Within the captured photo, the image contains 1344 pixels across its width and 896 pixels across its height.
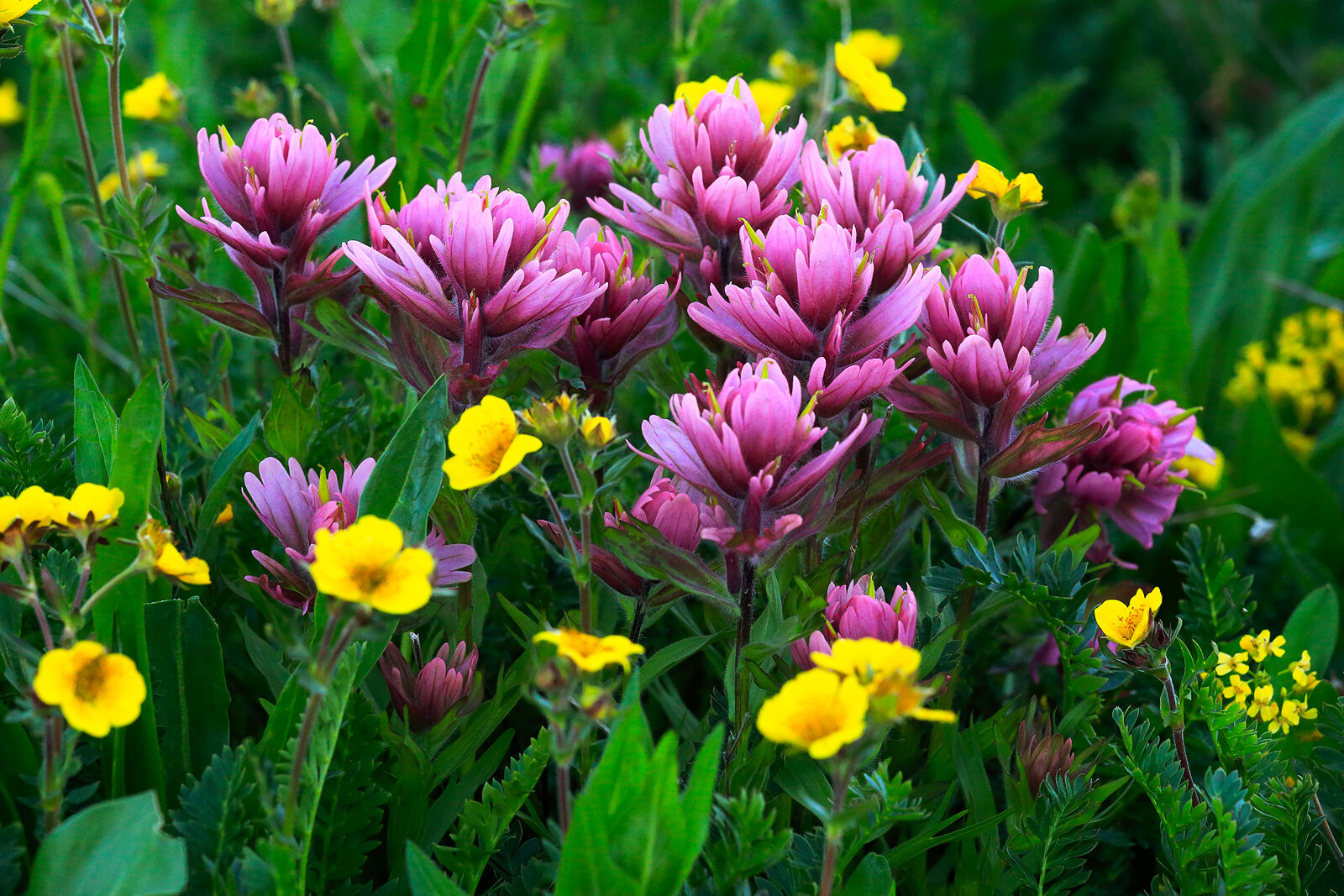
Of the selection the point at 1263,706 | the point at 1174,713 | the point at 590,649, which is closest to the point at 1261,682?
the point at 1263,706

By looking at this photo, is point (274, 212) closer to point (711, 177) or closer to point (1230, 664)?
point (711, 177)

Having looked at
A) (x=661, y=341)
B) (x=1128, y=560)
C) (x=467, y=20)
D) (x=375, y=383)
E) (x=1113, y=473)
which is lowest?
(x=1128, y=560)

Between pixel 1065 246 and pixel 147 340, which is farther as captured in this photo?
pixel 1065 246

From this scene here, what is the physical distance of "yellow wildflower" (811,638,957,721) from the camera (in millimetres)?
628

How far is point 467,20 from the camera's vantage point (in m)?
1.34

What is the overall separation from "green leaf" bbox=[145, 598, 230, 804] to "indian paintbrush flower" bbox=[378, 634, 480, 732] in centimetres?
13

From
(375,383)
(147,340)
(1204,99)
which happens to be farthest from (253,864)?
(1204,99)

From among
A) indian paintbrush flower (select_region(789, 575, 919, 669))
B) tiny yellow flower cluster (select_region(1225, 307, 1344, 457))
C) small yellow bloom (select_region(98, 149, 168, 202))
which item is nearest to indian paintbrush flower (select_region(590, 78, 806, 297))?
indian paintbrush flower (select_region(789, 575, 919, 669))

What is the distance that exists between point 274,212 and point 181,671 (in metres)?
0.36

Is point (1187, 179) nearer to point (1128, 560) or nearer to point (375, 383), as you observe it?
point (1128, 560)

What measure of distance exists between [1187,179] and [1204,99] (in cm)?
19

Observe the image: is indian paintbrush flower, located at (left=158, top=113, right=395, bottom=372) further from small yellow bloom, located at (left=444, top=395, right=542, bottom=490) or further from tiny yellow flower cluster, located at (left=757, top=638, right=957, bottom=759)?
tiny yellow flower cluster, located at (left=757, top=638, right=957, bottom=759)

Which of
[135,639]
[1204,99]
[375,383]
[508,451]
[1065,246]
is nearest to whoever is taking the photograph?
[508,451]

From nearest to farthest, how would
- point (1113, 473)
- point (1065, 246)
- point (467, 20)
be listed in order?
point (1113, 473) → point (467, 20) → point (1065, 246)
